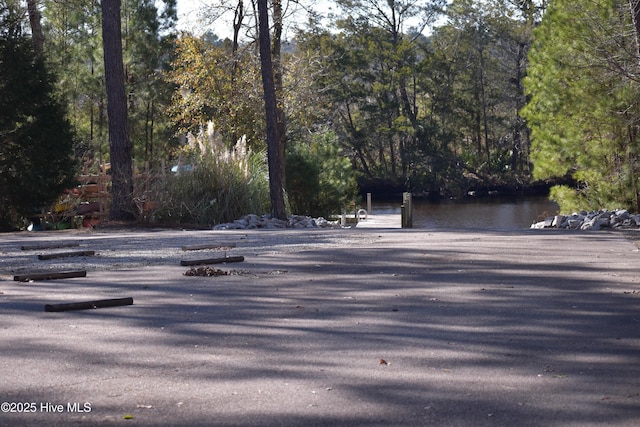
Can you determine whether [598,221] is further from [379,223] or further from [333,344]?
[379,223]

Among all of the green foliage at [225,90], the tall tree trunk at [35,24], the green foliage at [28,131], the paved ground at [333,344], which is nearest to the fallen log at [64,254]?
the paved ground at [333,344]

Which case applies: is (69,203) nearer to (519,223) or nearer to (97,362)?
(519,223)

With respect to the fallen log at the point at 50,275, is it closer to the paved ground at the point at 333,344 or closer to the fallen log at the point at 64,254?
the paved ground at the point at 333,344

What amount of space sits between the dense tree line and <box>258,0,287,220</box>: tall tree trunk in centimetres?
6

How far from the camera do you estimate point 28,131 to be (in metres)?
22.6

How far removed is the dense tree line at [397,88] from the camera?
2452 cm

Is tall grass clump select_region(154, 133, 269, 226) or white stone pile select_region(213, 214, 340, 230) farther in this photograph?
tall grass clump select_region(154, 133, 269, 226)

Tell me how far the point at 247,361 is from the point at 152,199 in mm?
15351

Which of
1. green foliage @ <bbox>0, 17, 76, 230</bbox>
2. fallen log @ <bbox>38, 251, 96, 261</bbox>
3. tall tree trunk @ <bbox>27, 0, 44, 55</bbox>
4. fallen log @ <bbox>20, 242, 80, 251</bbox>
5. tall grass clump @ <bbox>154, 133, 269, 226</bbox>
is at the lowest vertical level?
fallen log @ <bbox>38, 251, 96, 261</bbox>

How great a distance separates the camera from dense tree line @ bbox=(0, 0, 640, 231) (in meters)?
24.5

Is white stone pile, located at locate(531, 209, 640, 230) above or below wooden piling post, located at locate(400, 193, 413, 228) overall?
below

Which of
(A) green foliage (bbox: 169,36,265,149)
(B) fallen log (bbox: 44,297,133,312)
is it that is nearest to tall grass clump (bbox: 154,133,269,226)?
(B) fallen log (bbox: 44,297,133,312)

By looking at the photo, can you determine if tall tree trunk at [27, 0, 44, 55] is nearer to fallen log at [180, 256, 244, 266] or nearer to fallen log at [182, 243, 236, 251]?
fallen log at [182, 243, 236, 251]

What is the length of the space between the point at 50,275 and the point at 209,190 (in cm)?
1174
